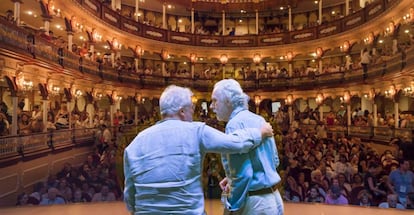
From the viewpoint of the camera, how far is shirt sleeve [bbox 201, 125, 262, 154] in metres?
2.51

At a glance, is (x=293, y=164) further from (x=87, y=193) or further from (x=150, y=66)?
(x=150, y=66)

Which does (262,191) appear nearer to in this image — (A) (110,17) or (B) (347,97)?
(A) (110,17)

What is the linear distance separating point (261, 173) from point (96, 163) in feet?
35.9

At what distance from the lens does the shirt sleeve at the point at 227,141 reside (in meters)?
2.51

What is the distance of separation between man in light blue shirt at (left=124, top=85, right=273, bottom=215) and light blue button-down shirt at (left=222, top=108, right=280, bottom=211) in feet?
0.57

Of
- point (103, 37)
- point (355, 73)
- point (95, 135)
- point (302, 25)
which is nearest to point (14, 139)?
point (95, 135)

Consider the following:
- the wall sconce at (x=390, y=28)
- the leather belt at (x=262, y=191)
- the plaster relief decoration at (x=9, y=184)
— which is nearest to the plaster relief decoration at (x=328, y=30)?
the wall sconce at (x=390, y=28)

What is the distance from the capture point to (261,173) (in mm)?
2803

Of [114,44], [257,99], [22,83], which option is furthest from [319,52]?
[22,83]

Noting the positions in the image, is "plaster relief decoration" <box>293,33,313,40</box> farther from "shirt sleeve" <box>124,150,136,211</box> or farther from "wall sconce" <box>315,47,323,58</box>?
"shirt sleeve" <box>124,150,136,211</box>

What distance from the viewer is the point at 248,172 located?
275 centimetres

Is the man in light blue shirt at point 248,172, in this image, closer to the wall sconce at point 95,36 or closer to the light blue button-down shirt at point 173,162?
the light blue button-down shirt at point 173,162

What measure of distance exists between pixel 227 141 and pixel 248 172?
38 centimetres

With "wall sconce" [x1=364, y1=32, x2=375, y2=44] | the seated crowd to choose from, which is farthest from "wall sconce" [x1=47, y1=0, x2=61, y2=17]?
"wall sconce" [x1=364, y1=32, x2=375, y2=44]
